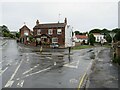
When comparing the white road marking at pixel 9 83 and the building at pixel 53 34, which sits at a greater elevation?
the building at pixel 53 34

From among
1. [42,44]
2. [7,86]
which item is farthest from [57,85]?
[42,44]

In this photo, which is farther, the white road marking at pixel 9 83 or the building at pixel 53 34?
the building at pixel 53 34

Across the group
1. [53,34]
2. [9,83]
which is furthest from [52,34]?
[9,83]

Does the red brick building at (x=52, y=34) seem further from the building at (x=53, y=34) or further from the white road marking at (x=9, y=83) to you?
the white road marking at (x=9, y=83)

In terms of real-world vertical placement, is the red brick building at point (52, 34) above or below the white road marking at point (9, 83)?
above

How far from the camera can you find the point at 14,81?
1612 centimetres

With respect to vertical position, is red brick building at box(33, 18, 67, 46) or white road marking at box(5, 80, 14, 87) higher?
red brick building at box(33, 18, 67, 46)

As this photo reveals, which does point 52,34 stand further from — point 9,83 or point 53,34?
point 9,83

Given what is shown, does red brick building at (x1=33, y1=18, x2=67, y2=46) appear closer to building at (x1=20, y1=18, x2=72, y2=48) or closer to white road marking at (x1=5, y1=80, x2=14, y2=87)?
building at (x1=20, y1=18, x2=72, y2=48)

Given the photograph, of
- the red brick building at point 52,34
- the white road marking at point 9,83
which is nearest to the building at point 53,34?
the red brick building at point 52,34

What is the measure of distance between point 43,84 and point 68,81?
213 centimetres

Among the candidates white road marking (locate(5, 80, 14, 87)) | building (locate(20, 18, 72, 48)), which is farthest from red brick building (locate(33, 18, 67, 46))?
white road marking (locate(5, 80, 14, 87))

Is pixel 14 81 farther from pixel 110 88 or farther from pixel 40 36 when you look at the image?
pixel 40 36

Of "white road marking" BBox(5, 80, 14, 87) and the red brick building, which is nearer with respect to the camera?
"white road marking" BBox(5, 80, 14, 87)
